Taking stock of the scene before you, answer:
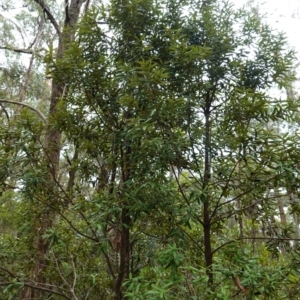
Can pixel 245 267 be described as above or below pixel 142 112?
below

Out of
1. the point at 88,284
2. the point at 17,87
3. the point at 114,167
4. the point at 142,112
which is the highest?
the point at 17,87

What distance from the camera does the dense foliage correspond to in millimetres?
1880

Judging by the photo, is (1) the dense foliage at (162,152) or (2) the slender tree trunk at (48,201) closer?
(1) the dense foliage at (162,152)

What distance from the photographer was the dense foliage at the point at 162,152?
1.88 m

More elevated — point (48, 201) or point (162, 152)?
point (162, 152)

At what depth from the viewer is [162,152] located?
1.83 meters

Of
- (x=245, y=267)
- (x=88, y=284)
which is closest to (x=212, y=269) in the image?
(x=245, y=267)

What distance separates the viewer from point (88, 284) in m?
2.70

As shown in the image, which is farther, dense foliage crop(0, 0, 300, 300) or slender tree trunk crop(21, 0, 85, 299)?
slender tree trunk crop(21, 0, 85, 299)

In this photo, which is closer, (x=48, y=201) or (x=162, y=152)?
(x=162, y=152)

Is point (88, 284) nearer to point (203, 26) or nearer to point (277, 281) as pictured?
point (277, 281)

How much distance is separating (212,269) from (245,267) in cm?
17

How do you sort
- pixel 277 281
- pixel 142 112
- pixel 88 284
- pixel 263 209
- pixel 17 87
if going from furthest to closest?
pixel 17 87
pixel 88 284
pixel 263 209
pixel 142 112
pixel 277 281

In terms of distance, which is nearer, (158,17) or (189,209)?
(189,209)
